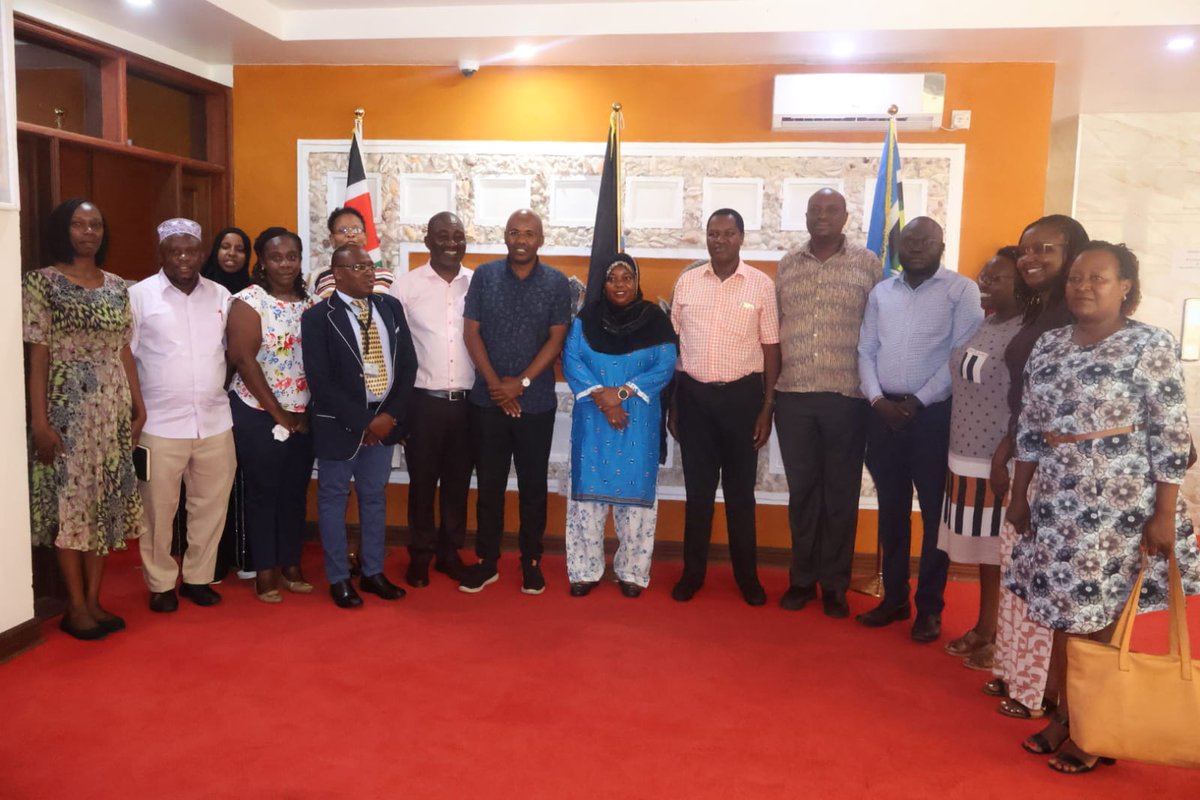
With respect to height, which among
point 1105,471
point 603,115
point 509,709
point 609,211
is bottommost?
point 509,709

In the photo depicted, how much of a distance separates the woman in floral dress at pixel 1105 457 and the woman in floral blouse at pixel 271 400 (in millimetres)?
2894

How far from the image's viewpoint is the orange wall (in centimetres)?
461

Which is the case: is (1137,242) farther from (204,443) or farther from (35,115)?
(35,115)

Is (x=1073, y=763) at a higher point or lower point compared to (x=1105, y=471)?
lower

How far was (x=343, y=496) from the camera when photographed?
3.91 meters

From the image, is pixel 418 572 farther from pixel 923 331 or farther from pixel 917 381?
pixel 923 331

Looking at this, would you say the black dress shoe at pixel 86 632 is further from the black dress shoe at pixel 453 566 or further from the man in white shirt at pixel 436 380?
the black dress shoe at pixel 453 566

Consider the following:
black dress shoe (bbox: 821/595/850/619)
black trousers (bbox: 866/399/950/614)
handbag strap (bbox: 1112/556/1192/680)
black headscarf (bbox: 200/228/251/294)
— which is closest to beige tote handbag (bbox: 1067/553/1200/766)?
handbag strap (bbox: 1112/556/1192/680)

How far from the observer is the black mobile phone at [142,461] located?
3.62 meters

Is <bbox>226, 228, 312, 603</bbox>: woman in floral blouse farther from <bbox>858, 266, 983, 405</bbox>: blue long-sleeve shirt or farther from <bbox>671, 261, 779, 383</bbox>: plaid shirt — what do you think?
<bbox>858, 266, 983, 405</bbox>: blue long-sleeve shirt

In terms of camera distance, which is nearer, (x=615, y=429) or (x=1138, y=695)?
(x=1138, y=695)

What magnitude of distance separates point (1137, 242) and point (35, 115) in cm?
681

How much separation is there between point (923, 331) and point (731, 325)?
810mm

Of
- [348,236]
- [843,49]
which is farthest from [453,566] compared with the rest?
[843,49]
